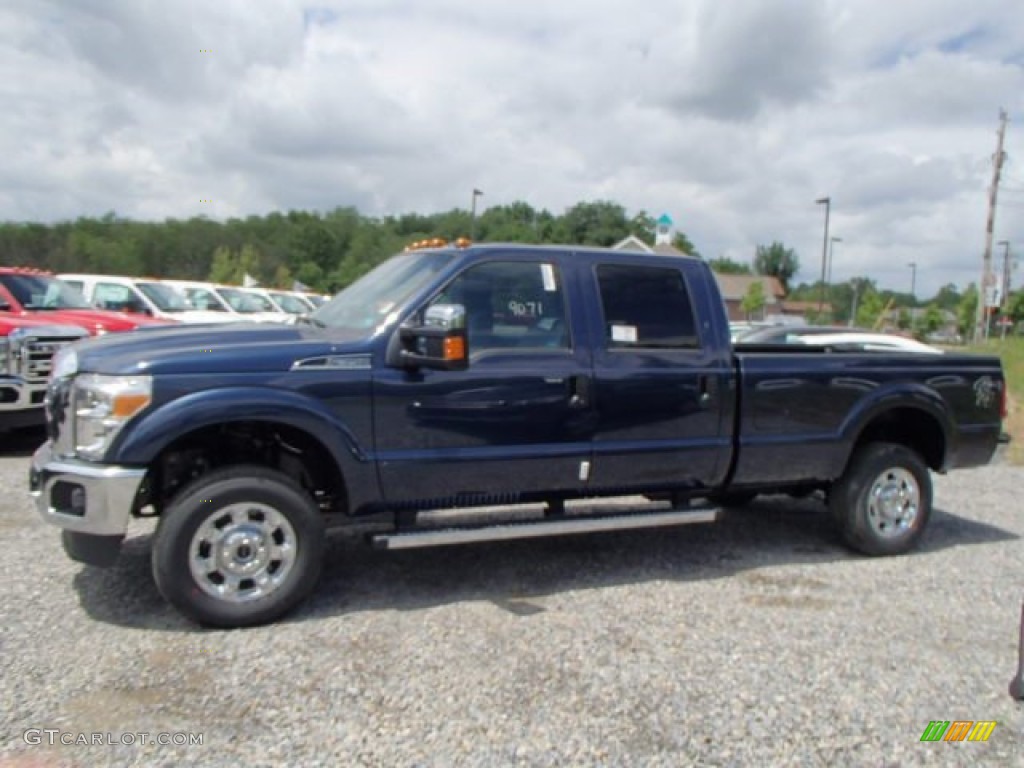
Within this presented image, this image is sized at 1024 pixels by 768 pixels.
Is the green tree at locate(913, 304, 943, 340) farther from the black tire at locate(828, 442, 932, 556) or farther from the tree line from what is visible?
the black tire at locate(828, 442, 932, 556)

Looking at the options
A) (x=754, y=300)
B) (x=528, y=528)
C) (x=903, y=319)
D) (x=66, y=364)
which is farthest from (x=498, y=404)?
(x=903, y=319)

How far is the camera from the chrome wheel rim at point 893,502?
574 cm

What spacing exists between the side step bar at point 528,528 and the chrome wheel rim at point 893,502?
132 centimetres

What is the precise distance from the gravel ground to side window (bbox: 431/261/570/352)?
1466mm

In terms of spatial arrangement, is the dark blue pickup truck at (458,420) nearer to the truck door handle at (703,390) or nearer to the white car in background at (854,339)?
the truck door handle at (703,390)

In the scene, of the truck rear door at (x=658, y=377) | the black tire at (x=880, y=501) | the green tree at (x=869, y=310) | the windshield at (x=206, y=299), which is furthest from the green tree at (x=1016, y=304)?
the truck rear door at (x=658, y=377)

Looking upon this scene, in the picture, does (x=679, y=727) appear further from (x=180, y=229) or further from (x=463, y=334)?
(x=180, y=229)

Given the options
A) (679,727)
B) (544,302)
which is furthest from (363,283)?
(679,727)

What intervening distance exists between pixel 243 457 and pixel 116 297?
40.0 ft

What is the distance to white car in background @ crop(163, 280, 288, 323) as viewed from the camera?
17938 mm

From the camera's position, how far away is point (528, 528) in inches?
183

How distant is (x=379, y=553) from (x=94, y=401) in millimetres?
2193

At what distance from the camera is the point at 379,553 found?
219 inches

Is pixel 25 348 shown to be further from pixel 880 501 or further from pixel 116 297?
pixel 116 297
